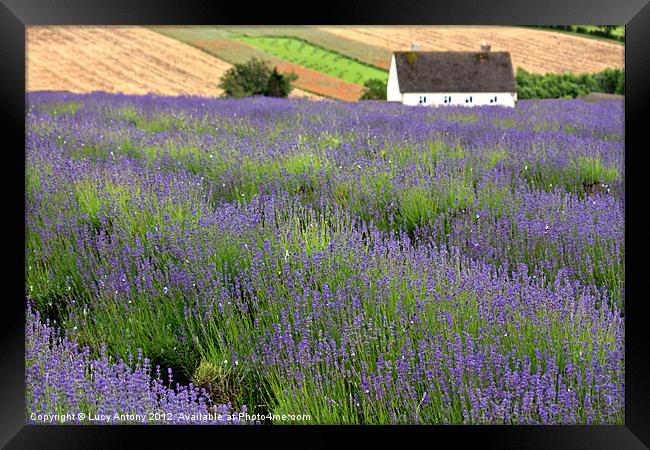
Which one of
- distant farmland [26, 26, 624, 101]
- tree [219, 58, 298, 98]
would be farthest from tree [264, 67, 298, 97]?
distant farmland [26, 26, 624, 101]

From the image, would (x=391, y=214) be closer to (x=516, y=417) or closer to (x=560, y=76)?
(x=516, y=417)

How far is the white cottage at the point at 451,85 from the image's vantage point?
825 centimetres

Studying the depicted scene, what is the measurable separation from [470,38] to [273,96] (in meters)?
5.52

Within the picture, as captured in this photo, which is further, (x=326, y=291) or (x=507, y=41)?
(x=507, y=41)

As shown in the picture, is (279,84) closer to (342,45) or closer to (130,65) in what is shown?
(130,65)

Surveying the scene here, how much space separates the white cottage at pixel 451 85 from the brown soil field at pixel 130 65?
158cm

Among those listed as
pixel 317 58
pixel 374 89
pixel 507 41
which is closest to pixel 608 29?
pixel 507 41

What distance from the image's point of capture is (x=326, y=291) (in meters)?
2.74

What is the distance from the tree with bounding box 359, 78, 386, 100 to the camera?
792 centimetres

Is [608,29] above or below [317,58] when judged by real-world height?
below

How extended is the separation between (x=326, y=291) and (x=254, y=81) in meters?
6.40

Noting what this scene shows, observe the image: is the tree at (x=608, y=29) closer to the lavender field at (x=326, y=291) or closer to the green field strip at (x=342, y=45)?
the lavender field at (x=326, y=291)
